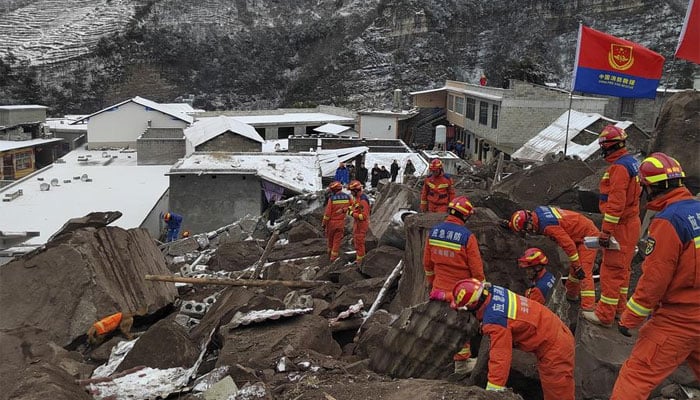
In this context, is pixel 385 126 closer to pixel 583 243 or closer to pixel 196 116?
pixel 196 116

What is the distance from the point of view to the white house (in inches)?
1213

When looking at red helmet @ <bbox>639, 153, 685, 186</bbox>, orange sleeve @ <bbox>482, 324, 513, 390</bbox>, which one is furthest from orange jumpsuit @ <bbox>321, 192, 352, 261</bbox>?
red helmet @ <bbox>639, 153, 685, 186</bbox>

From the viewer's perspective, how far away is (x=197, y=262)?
12.3m

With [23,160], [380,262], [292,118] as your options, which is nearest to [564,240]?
[380,262]

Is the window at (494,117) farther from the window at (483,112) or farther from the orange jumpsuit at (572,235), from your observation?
the orange jumpsuit at (572,235)

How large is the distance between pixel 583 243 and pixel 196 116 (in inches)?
1334

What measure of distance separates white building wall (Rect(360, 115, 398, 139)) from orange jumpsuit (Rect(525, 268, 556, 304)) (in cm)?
2970

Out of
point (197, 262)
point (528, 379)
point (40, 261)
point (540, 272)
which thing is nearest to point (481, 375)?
point (528, 379)

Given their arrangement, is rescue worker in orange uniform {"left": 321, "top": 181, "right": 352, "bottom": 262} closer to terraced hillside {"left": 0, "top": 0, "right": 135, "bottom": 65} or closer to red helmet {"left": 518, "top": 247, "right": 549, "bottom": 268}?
red helmet {"left": 518, "top": 247, "right": 549, "bottom": 268}

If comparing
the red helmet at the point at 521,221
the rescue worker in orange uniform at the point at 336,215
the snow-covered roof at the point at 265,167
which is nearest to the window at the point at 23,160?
the snow-covered roof at the point at 265,167

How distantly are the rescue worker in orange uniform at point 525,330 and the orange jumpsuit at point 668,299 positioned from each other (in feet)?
1.66

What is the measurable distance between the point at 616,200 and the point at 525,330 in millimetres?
2018

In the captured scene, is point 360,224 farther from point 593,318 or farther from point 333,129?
point 333,129

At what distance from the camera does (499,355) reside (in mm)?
4406
